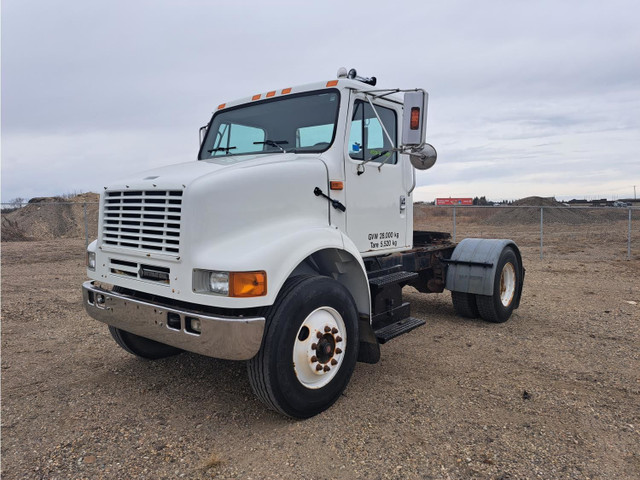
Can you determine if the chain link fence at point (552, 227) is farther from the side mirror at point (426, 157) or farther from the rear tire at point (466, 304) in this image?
the side mirror at point (426, 157)

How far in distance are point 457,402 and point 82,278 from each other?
948 centimetres

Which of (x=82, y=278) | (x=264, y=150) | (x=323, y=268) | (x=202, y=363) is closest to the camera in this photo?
(x=323, y=268)

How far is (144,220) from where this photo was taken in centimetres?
364

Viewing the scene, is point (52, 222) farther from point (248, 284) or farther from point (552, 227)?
point (552, 227)

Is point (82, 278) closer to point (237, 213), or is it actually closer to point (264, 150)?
point (264, 150)

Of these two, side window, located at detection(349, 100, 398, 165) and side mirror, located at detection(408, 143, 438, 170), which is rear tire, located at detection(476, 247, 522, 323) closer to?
side mirror, located at detection(408, 143, 438, 170)

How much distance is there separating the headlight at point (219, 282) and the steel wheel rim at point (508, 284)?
16.0ft

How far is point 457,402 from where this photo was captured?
3.98m

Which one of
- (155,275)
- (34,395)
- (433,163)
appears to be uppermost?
(433,163)

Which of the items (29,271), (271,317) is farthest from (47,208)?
(271,317)

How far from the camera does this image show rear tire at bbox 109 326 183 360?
467 centimetres

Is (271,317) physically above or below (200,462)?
above

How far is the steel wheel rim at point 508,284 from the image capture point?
6.87m

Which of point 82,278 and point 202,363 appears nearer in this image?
point 202,363
